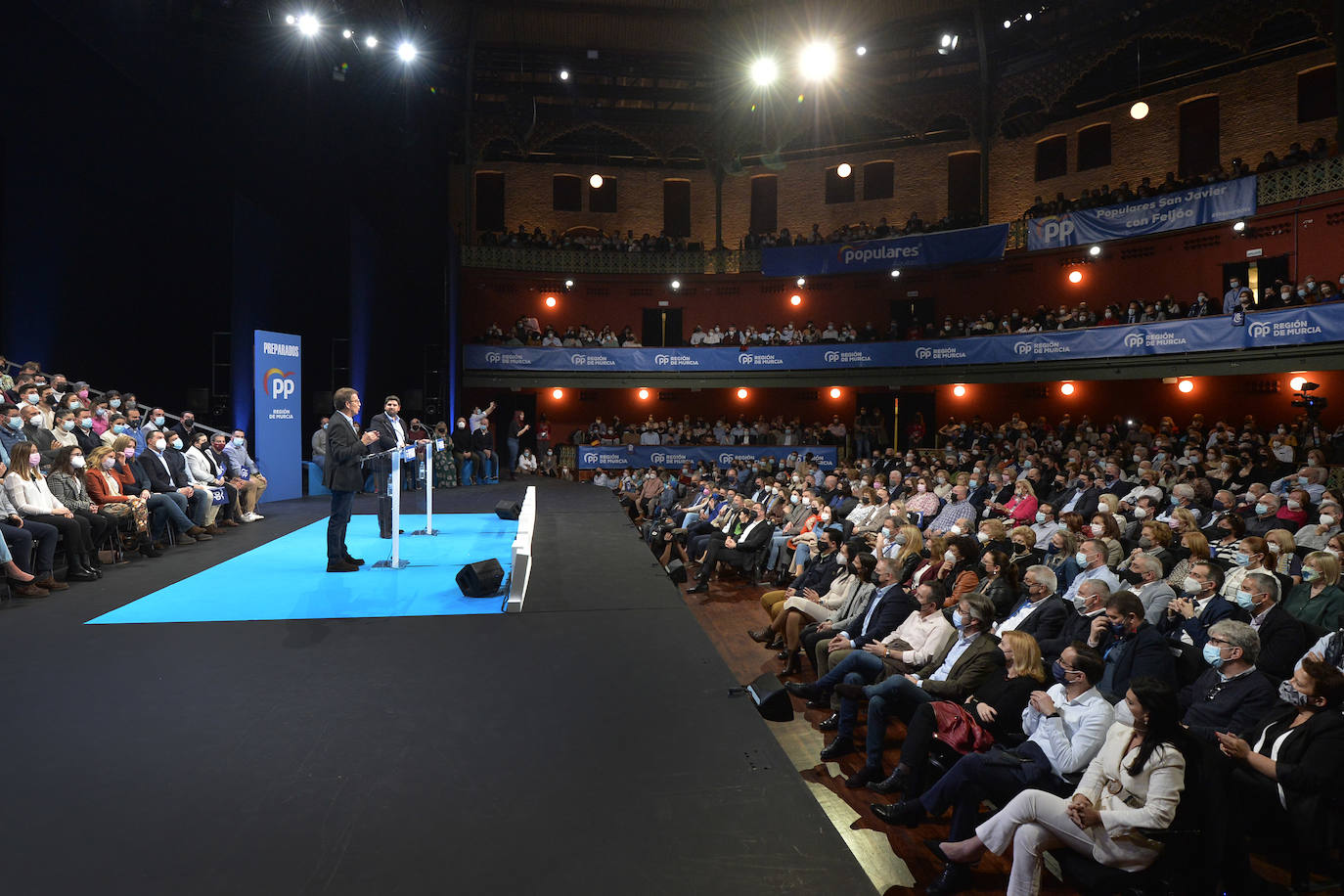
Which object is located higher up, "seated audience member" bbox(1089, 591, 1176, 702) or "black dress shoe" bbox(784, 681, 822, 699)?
"seated audience member" bbox(1089, 591, 1176, 702)

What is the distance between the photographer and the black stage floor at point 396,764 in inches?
99.0

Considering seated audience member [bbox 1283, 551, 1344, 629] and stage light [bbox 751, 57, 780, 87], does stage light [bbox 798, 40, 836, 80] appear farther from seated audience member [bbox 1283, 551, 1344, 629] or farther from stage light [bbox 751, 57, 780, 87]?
→ seated audience member [bbox 1283, 551, 1344, 629]

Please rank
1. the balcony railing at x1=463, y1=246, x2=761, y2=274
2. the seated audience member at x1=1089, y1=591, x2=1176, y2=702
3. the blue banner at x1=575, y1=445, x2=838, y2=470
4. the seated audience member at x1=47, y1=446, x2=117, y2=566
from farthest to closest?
1. the balcony railing at x1=463, y1=246, x2=761, y2=274
2. the blue banner at x1=575, y1=445, x2=838, y2=470
3. the seated audience member at x1=47, y1=446, x2=117, y2=566
4. the seated audience member at x1=1089, y1=591, x2=1176, y2=702

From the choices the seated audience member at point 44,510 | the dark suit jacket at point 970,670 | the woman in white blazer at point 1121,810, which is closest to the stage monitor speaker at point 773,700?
the dark suit jacket at point 970,670

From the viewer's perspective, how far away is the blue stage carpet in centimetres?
563

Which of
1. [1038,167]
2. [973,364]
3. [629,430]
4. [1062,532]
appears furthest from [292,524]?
[1038,167]

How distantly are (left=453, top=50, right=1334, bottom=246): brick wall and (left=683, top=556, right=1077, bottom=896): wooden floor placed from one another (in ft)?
59.8

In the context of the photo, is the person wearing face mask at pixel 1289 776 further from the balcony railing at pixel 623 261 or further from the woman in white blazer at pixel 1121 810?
the balcony railing at pixel 623 261

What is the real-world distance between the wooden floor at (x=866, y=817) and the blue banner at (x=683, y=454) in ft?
43.6

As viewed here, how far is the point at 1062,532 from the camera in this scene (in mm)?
6848

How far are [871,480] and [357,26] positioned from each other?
11669mm

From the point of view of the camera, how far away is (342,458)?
6434mm

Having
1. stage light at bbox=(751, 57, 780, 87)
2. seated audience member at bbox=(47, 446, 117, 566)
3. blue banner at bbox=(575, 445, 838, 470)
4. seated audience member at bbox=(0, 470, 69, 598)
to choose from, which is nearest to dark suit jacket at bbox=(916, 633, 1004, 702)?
seated audience member at bbox=(0, 470, 69, 598)

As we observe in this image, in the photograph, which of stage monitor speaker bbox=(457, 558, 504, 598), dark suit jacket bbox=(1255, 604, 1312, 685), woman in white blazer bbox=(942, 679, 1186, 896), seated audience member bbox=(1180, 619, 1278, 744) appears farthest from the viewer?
stage monitor speaker bbox=(457, 558, 504, 598)
